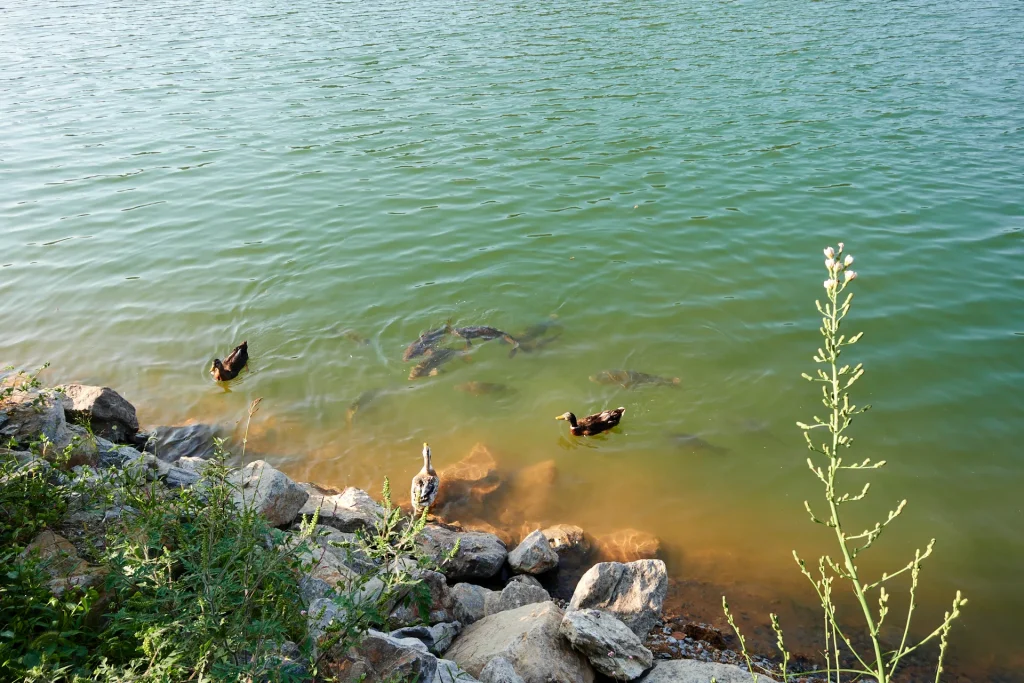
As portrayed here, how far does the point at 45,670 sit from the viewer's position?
3.22 meters

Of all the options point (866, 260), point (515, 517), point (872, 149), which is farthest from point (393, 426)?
point (872, 149)

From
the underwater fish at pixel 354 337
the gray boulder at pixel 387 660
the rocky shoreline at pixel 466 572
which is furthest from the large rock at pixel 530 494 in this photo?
the gray boulder at pixel 387 660

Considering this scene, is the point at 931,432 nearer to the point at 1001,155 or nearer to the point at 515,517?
the point at 515,517

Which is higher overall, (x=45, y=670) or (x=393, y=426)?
(x=45, y=670)

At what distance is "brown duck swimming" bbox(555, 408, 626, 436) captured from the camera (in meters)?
8.47

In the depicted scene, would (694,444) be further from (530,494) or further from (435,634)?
(435,634)

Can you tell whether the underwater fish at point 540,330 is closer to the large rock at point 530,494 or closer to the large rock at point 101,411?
the large rock at point 530,494

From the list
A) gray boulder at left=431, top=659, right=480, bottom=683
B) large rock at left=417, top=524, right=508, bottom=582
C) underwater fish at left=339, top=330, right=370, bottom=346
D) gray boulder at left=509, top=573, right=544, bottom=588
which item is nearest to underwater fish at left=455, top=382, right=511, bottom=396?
underwater fish at left=339, top=330, right=370, bottom=346

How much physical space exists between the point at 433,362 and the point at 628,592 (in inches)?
187

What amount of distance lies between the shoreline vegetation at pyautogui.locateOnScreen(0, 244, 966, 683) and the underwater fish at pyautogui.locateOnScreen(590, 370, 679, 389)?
8.03ft

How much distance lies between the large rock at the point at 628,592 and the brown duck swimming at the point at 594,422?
7.96ft

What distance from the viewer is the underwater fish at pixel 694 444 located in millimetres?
8367

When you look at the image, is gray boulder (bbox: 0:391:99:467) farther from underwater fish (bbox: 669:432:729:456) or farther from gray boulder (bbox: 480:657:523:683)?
underwater fish (bbox: 669:432:729:456)

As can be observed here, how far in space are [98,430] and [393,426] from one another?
10.5 feet
